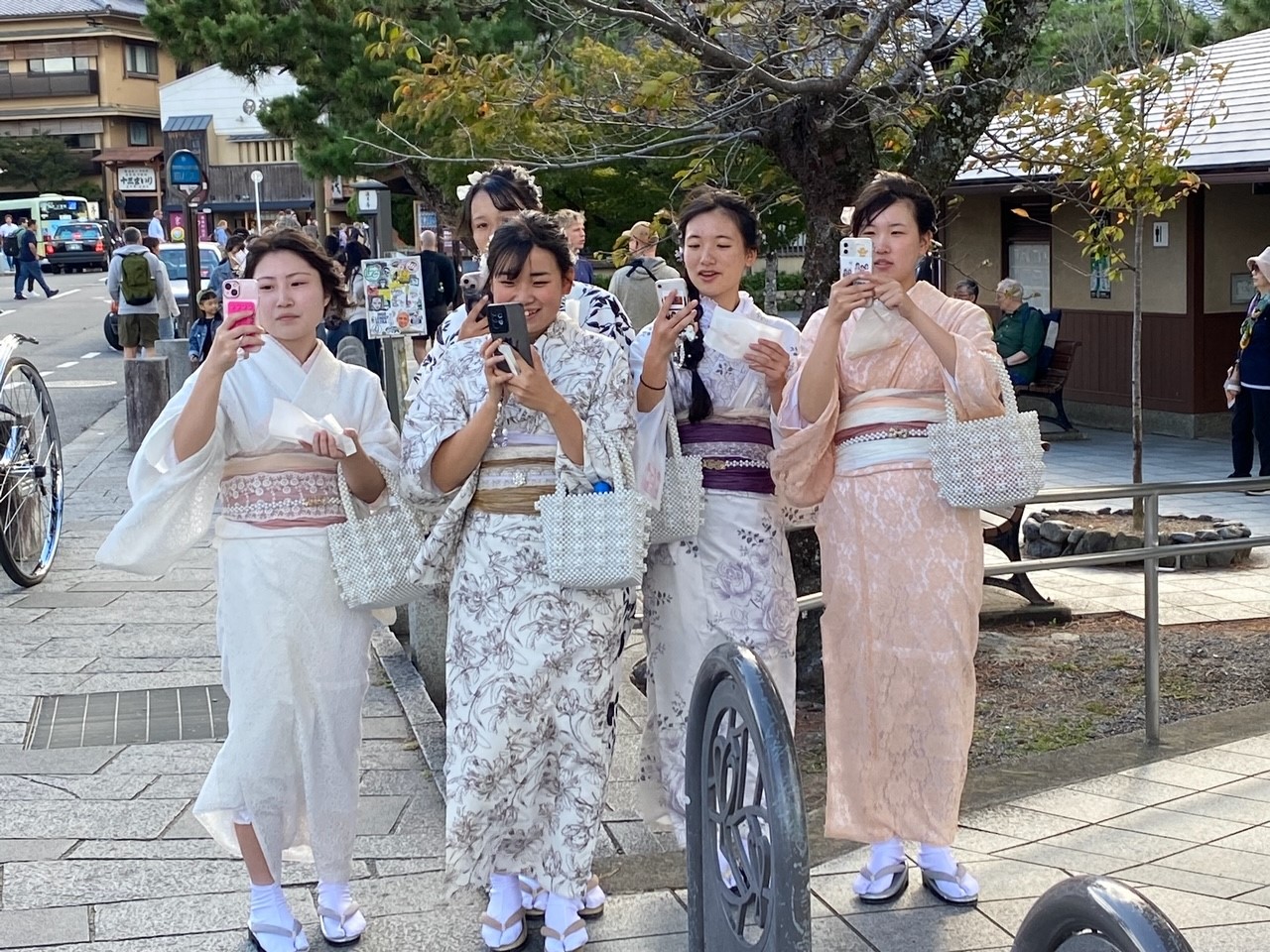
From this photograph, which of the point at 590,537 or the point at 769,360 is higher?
the point at 769,360

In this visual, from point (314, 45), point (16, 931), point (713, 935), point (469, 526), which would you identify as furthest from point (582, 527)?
point (314, 45)

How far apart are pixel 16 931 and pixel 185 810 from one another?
3.15ft

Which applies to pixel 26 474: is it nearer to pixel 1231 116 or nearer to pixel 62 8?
pixel 1231 116

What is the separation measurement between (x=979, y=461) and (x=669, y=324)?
885mm

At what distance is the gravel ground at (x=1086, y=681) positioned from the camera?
19.8 ft

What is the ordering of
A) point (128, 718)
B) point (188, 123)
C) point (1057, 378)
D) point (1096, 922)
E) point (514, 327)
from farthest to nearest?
point (188, 123) < point (1057, 378) < point (128, 718) < point (514, 327) < point (1096, 922)

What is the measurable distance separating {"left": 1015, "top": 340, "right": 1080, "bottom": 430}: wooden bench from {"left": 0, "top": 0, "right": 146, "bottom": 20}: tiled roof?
48.9 meters

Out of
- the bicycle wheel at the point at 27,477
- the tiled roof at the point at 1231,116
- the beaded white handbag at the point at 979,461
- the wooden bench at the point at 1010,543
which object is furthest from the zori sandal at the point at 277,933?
the tiled roof at the point at 1231,116

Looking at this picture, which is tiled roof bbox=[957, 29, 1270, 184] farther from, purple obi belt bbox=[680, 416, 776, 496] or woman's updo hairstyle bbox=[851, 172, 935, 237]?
purple obi belt bbox=[680, 416, 776, 496]

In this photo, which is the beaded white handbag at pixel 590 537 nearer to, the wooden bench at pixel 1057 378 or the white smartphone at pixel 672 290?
the white smartphone at pixel 672 290

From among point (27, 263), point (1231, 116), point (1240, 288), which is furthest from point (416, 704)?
point (27, 263)

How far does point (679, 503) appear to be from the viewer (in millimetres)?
3980

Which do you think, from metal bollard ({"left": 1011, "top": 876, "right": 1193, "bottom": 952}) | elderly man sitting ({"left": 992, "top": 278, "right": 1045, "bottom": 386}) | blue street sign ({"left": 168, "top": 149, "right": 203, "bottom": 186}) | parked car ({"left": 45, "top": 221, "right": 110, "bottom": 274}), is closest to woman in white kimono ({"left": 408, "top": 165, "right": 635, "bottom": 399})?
metal bollard ({"left": 1011, "top": 876, "right": 1193, "bottom": 952})

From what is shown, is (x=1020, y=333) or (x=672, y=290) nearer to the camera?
(x=672, y=290)
